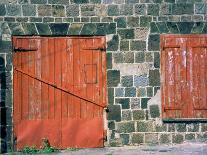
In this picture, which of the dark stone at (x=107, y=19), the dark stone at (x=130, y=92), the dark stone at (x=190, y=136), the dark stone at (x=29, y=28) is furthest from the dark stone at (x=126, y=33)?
the dark stone at (x=190, y=136)

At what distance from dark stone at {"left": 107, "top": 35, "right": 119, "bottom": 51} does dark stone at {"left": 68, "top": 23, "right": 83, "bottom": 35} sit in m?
0.72

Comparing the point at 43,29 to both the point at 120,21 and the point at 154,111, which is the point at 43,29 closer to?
the point at 120,21

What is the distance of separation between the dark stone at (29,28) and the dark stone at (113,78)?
1842 mm

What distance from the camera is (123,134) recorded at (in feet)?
26.7

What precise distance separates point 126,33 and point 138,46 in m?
0.39

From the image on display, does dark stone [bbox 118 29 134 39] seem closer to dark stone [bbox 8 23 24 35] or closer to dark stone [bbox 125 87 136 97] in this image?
dark stone [bbox 125 87 136 97]

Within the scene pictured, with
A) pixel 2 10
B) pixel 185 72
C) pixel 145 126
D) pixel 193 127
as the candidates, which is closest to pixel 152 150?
pixel 145 126

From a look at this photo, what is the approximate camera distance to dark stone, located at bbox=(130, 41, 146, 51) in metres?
8.23

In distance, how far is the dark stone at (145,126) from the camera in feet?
26.7

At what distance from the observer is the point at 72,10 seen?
8.14 meters

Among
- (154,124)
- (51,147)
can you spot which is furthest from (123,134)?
(51,147)

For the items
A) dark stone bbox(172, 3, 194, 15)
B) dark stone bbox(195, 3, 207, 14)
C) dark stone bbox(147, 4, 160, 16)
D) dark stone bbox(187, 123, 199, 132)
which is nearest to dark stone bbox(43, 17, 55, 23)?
dark stone bbox(147, 4, 160, 16)

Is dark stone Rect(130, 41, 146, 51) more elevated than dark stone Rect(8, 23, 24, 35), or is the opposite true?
dark stone Rect(8, 23, 24, 35)

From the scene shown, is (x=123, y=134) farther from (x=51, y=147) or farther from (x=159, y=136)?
(x=51, y=147)
